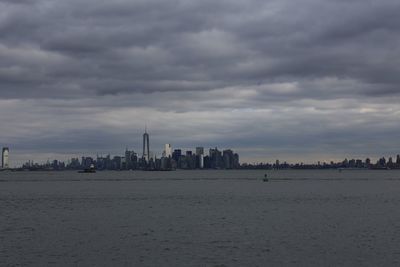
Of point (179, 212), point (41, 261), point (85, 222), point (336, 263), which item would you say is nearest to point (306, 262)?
point (336, 263)

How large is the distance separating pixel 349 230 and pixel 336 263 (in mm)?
23619

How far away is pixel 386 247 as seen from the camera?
5850 cm

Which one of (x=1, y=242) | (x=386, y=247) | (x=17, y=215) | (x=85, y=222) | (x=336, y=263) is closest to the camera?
(x=336, y=263)

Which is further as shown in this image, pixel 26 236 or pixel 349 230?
pixel 349 230

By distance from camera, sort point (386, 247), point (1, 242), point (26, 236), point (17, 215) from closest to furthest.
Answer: point (386, 247), point (1, 242), point (26, 236), point (17, 215)

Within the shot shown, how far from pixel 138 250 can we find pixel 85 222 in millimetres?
28397

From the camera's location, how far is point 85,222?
84.0 m

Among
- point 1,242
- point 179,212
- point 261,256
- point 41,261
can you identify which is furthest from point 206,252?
point 179,212

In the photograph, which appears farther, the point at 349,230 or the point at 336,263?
the point at 349,230

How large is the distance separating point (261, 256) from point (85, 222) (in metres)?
36.2

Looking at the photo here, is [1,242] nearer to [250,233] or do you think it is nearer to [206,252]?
[206,252]

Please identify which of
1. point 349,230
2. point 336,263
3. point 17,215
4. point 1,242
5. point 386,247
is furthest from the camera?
point 17,215

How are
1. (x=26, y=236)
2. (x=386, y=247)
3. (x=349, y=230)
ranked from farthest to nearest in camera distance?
(x=349, y=230), (x=26, y=236), (x=386, y=247)

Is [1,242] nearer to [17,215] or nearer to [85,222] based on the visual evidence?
[85,222]
